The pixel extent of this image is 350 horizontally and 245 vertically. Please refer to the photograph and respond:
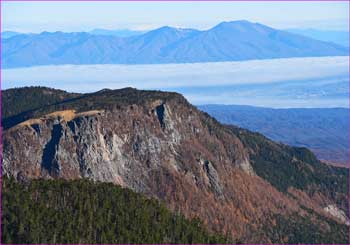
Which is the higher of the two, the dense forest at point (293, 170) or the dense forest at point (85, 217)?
the dense forest at point (85, 217)

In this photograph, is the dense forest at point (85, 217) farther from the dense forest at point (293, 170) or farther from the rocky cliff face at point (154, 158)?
the dense forest at point (293, 170)

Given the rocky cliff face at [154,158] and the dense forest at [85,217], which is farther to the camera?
the rocky cliff face at [154,158]

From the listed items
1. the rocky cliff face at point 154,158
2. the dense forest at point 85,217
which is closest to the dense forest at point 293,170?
the rocky cliff face at point 154,158

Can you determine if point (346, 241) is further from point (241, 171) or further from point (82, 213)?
point (82, 213)

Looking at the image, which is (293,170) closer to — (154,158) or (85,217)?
(154,158)

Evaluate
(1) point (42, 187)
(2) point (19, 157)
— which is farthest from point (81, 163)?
(1) point (42, 187)

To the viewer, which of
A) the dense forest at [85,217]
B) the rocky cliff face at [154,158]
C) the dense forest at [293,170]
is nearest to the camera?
the dense forest at [85,217]

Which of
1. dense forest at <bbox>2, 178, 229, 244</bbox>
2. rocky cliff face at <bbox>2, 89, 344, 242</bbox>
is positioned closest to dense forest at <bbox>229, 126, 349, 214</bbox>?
rocky cliff face at <bbox>2, 89, 344, 242</bbox>
